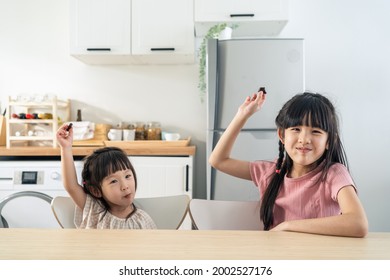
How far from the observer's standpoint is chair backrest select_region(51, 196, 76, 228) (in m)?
1.18

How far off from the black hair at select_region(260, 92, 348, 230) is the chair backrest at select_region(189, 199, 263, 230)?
0.03m

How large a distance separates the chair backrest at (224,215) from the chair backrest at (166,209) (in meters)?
0.15

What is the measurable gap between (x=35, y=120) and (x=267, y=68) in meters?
1.72

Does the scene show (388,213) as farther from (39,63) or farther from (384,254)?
(39,63)

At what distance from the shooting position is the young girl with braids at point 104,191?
1.30m

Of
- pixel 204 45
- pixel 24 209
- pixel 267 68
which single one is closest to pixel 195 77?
pixel 204 45

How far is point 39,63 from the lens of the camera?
3301 mm

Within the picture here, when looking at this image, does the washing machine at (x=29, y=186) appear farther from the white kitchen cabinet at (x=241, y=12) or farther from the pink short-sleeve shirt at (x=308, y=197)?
the pink short-sleeve shirt at (x=308, y=197)

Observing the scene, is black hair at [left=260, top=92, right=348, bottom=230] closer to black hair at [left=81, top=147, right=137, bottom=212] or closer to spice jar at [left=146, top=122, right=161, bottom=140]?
black hair at [left=81, top=147, right=137, bottom=212]

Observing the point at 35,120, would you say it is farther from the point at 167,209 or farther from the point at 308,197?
the point at 308,197

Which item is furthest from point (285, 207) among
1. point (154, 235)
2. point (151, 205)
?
point (154, 235)

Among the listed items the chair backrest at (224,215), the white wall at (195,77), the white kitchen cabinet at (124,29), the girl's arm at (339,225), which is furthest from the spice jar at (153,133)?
the girl's arm at (339,225)

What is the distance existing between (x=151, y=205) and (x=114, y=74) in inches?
85.5

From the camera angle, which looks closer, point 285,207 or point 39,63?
point 285,207
